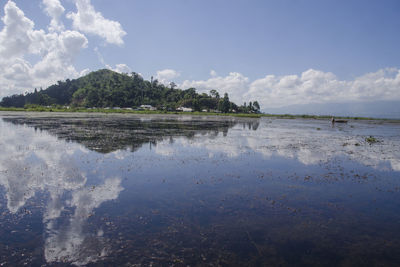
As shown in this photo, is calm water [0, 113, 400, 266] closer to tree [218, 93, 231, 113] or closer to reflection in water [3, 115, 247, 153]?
reflection in water [3, 115, 247, 153]

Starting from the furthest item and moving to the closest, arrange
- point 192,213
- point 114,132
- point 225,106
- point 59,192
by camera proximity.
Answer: point 225,106, point 114,132, point 59,192, point 192,213

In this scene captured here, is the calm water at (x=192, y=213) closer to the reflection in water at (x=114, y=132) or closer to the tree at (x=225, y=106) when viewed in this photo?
the reflection in water at (x=114, y=132)

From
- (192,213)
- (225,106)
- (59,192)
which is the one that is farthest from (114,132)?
(225,106)

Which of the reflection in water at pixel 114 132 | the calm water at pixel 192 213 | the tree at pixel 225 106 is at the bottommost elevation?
the calm water at pixel 192 213

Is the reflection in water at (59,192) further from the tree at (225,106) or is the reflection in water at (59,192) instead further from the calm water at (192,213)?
the tree at (225,106)

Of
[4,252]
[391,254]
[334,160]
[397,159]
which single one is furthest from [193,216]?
[397,159]

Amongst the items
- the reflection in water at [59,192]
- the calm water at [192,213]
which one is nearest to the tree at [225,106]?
the calm water at [192,213]

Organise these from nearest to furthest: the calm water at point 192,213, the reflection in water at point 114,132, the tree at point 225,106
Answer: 1. the calm water at point 192,213
2. the reflection in water at point 114,132
3. the tree at point 225,106

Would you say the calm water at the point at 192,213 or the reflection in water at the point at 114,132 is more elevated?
the reflection in water at the point at 114,132

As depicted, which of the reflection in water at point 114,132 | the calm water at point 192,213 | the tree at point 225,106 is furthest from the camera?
the tree at point 225,106

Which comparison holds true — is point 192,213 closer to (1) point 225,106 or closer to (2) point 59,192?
A: (2) point 59,192

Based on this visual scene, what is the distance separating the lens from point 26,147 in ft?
85.5

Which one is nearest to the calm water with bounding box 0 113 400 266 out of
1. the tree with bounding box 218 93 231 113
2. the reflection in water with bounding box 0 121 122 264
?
the reflection in water with bounding box 0 121 122 264

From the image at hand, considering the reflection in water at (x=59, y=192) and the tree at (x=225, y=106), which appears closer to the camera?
the reflection in water at (x=59, y=192)
